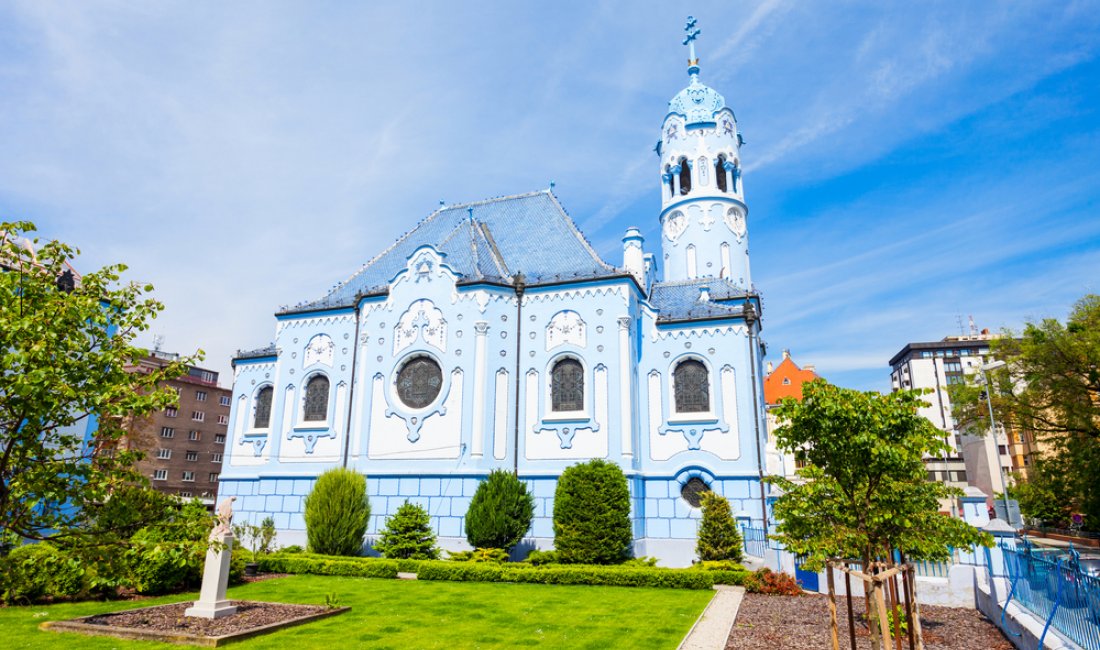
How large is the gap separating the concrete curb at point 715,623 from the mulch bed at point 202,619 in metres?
7.65

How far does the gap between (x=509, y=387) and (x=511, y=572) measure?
7.91 m

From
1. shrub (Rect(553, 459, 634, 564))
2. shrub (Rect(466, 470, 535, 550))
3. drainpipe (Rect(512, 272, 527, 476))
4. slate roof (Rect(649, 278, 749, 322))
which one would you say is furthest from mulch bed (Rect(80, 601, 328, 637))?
slate roof (Rect(649, 278, 749, 322))

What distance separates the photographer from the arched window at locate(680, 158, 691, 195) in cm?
3362

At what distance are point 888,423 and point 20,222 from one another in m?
10.3

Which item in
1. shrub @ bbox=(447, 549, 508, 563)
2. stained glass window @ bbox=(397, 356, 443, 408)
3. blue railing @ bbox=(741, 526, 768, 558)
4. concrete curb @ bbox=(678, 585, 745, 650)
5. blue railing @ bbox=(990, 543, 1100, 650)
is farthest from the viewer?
stained glass window @ bbox=(397, 356, 443, 408)

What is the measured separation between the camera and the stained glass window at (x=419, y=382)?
2545 centimetres

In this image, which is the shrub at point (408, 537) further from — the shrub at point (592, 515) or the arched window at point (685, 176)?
the arched window at point (685, 176)

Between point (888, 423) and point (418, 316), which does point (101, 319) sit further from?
point (418, 316)

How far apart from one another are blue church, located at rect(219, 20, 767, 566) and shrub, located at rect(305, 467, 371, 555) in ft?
5.28

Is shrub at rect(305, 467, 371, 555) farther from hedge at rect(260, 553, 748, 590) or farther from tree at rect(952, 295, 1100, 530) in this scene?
tree at rect(952, 295, 1100, 530)

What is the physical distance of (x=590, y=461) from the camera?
21953mm

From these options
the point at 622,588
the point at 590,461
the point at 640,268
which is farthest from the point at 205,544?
the point at 640,268

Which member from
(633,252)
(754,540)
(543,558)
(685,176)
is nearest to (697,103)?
(685,176)

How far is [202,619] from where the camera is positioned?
1241cm
